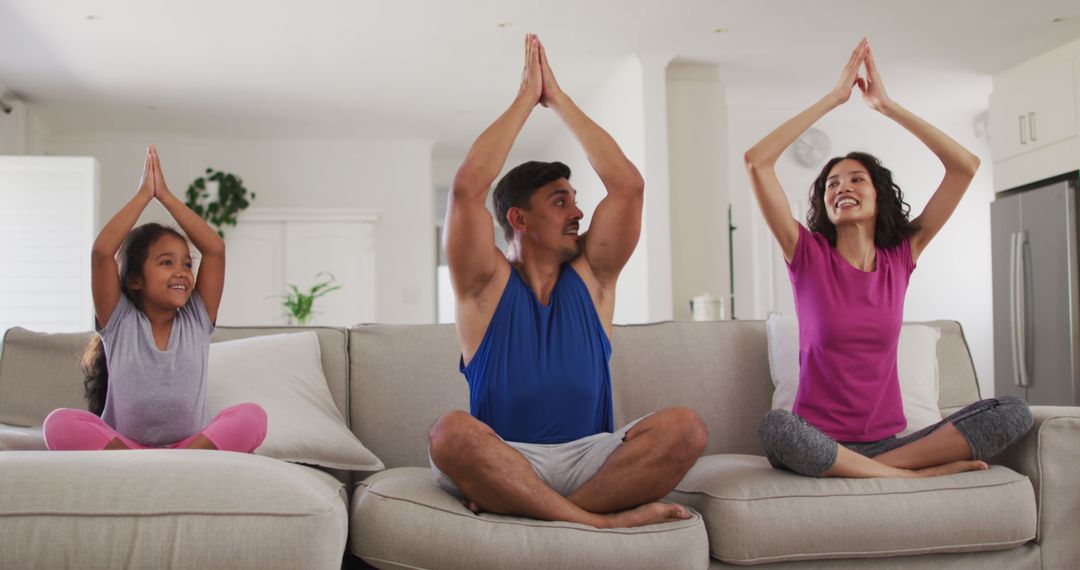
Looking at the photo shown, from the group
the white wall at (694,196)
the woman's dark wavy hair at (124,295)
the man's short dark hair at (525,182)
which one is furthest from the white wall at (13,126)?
the man's short dark hair at (525,182)

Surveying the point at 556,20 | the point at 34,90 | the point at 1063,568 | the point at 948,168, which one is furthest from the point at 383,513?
the point at 34,90

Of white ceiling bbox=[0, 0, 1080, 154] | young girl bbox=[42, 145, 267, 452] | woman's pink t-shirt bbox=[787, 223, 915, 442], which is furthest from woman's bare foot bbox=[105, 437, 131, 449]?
white ceiling bbox=[0, 0, 1080, 154]

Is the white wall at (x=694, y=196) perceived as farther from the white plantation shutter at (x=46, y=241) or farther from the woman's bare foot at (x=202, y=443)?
the woman's bare foot at (x=202, y=443)

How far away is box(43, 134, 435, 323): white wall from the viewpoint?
8.34 meters

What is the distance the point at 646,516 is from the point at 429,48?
15.1ft

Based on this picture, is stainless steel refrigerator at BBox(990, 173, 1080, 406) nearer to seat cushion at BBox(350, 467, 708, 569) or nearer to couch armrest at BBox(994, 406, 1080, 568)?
couch armrest at BBox(994, 406, 1080, 568)

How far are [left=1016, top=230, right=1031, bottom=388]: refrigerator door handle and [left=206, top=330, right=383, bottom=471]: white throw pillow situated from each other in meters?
4.90

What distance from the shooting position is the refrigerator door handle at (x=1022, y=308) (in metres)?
5.85

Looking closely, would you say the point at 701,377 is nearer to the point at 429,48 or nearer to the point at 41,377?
the point at 41,377

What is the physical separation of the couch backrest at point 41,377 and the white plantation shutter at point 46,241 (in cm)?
381

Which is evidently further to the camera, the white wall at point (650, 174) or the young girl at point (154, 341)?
the white wall at point (650, 174)

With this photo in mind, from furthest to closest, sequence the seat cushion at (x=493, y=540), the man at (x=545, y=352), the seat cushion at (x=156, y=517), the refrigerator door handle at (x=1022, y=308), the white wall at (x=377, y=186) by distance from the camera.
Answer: the white wall at (x=377, y=186), the refrigerator door handle at (x=1022, y=308), the man at (x=545, y=352), the seat cushion at (x=493, y=540), the seat cushion at (x=156, y=517)

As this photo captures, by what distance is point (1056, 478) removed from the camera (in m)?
2.00

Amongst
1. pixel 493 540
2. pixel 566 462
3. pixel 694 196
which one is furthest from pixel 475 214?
pixel 694 196
